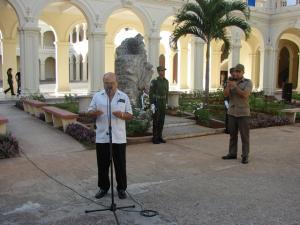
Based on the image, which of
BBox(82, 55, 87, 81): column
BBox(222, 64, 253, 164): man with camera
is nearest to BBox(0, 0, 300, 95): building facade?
BBox(222, 64, 253, 164): man with camera

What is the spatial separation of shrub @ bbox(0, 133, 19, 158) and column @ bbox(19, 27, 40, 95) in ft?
30.3

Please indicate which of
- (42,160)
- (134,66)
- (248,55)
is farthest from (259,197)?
(248,55)

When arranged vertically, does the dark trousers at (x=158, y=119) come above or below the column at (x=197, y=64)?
below

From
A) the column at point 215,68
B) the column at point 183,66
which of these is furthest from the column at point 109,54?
the column at point 215,68

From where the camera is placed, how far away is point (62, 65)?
72.2ft

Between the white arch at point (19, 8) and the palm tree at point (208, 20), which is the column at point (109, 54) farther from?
the palm tree at point (208, 20)

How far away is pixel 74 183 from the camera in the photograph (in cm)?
551

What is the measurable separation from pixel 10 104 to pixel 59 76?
596cm

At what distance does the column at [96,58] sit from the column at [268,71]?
1214 centimetres

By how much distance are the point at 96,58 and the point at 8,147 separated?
11258 mm

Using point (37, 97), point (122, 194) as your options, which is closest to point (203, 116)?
point (122, 194)

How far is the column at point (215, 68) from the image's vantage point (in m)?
28.4

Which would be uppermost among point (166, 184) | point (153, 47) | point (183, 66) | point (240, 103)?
point (153, 47)

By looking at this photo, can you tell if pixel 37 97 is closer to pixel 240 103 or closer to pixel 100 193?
pixel 240 103
